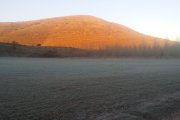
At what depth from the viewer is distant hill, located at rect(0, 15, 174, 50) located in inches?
3482

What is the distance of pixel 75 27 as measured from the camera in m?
103

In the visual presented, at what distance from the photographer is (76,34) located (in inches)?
3794

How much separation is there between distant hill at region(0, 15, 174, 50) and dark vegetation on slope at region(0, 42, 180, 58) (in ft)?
13.2

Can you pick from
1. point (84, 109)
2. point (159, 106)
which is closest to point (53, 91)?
point (84, 109)

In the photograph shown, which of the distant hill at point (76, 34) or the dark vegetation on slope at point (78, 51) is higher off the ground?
the distant hill at point (76, 34)

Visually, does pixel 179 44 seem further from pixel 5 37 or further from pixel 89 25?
pixel 5 37

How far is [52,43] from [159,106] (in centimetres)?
7981

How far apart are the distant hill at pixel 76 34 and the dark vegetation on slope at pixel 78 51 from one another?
158 inches

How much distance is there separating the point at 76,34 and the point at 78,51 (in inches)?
1023

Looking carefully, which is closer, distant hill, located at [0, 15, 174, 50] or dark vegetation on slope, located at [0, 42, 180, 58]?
dark vegetation on slope, located at [0, 42, 180, 58]

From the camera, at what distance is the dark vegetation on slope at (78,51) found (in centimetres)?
6025

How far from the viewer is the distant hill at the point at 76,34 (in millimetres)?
88438

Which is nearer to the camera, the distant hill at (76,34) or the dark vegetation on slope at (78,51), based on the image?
the dark vegetation on slope at (78,51)

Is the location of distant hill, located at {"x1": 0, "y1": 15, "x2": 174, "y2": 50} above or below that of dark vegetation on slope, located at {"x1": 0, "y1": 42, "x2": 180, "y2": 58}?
above
